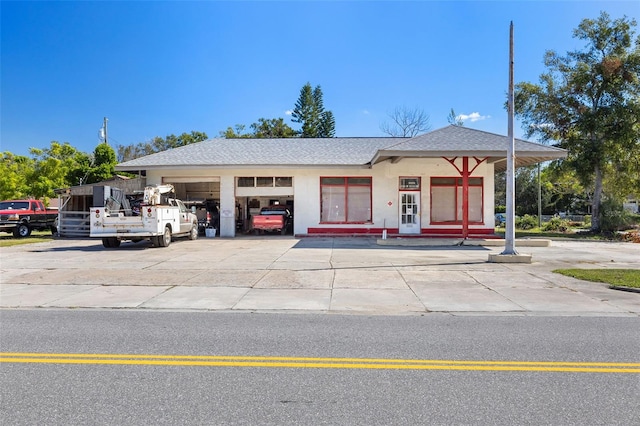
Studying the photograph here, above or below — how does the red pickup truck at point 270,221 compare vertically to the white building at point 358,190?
below

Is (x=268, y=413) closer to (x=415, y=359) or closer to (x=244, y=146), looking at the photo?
(x=415, y=359)

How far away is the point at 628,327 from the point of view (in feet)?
22.0

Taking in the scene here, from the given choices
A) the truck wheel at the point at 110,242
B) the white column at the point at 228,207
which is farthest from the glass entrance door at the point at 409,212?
the truck wheel at the point at 110,242

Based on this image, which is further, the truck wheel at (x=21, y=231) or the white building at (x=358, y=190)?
the truck wheel at (x=21, y=231)

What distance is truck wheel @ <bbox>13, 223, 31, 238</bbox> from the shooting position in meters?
25.4

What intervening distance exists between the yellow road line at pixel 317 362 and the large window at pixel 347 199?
19852 millimetres

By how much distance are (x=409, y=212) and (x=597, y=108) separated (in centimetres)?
1500

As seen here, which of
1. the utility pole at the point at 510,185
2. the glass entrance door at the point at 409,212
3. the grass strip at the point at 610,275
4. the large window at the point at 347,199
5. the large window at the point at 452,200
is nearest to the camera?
the grass strip at the point at 610,275

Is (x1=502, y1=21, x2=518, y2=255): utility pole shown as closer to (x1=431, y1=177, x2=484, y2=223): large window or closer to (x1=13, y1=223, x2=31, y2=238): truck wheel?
(x1=431, y1=177, x2=484, y2=223): large window

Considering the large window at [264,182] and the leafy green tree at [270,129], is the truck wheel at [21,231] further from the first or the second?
the leafy green tree at [270,129]

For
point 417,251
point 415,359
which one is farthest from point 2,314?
point 417,251

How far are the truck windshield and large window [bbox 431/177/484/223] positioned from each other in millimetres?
23870

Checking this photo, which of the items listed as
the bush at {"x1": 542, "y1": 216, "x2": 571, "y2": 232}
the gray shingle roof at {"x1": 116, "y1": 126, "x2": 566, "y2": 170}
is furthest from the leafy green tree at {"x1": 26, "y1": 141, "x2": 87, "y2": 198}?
the bush at {"x1": 542, "y1": 216, "x2": 571, "y2": 232}

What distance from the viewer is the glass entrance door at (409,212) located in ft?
81.1
